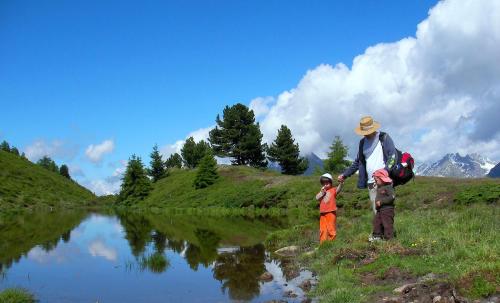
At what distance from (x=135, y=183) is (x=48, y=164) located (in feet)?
271

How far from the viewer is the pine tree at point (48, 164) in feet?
463

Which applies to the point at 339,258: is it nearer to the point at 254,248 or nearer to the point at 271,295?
the point at 271,295

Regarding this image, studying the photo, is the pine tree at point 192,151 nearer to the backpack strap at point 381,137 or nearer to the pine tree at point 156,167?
the pine tree at point 156,167

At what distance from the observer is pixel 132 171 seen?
243ft

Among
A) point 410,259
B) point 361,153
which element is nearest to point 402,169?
point 361,153

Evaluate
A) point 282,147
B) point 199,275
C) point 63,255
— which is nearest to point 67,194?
point 282,147

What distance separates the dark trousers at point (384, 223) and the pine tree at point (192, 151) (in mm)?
80268

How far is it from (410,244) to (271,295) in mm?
3239

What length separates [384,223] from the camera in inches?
439

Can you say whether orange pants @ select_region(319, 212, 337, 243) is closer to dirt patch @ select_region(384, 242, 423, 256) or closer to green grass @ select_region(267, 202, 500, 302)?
green grass @ select_region(267, 202, 500, 302)

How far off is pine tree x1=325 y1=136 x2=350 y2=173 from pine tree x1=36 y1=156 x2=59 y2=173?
328 feet

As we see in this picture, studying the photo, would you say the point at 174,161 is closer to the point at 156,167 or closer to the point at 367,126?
the point at 156,167

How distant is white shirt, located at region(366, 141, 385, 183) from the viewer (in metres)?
11.2

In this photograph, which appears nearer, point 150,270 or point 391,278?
point 391,278
